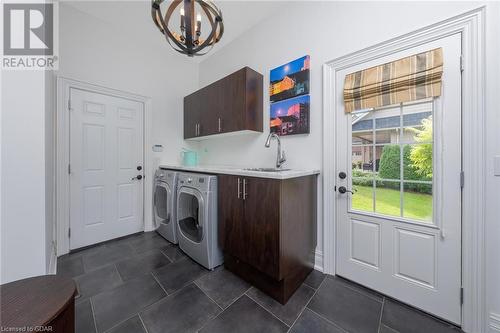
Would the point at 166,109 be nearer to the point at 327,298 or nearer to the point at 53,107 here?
the point at 53,107

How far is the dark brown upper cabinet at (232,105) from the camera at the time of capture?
7.23 feet

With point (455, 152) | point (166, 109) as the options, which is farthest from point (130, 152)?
point (455, 152)

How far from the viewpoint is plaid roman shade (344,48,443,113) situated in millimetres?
1312

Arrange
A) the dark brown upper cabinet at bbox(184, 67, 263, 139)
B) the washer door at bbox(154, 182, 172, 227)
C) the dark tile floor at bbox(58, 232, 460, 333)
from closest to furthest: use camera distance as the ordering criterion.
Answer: the dark tile floor at bbox(58, 232, 460, 333) < the dark brown upper cabinet at bbox(184, 67, 263, 139) < the washer door at bbox(154, 182, 172, 227)

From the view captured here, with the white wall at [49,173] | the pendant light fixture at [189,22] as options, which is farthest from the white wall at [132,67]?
the pendant light fixture at [189,22]

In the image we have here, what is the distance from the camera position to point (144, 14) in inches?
91.4

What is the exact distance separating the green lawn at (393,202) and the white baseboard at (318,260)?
1.96 ft

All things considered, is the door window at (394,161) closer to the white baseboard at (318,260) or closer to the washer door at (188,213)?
the white baseboard at (318,260)

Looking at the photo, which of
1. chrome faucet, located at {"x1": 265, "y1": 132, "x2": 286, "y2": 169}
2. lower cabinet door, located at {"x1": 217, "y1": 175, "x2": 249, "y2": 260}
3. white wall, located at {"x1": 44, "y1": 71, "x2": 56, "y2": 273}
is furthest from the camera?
chrome faucet, located at {"x1": 265, "y1": 132, "x2": 286, "y2": 169}

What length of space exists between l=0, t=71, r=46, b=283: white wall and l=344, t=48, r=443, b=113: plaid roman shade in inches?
91.9

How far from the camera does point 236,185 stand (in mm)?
1734

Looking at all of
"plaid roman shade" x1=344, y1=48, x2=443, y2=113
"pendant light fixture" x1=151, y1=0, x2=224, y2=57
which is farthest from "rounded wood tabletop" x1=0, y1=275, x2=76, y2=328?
"plaid roman shade" x1=344, y1=48, x2=443, y2=113

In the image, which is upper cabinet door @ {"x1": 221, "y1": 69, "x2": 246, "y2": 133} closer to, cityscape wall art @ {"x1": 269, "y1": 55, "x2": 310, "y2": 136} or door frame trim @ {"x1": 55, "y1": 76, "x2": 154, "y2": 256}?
cityscape wall art @ {"x1": 269, "y1": 55, "x2": 310, "y2": 136}

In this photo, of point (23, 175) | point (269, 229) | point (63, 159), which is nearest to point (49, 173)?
point (63, 159)
